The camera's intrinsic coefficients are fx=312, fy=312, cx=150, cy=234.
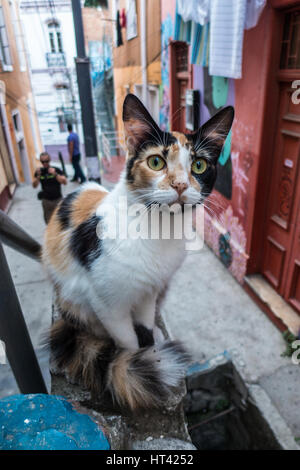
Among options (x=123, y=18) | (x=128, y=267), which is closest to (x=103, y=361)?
(x=128, y=267)

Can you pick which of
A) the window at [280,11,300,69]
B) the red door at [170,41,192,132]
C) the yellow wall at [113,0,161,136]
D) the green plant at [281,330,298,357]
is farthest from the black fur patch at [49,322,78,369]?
the yellow wall at [113,0,161,136]

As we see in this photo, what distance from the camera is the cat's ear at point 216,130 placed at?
0.86 metres

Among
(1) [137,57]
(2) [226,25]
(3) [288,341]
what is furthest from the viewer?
(1) [137,57]

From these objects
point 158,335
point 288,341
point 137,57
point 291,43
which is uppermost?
point 137,57

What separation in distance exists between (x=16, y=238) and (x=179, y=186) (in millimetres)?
768

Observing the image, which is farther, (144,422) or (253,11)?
(253,11)

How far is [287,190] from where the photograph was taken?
102 inches

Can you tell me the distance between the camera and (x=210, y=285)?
135 inches

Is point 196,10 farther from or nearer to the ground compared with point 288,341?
farther from the ground

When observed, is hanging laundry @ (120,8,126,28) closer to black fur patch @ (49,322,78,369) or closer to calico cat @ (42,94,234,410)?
calico cat @ (42,94,234,410)

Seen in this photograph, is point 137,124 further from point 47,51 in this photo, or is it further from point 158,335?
point 158,335

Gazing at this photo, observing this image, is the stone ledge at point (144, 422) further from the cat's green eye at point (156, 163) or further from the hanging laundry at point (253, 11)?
the hanging laundry at point (253, 11)

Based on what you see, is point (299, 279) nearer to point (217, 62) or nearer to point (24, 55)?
point (217, 62)
